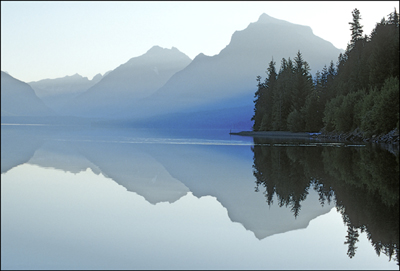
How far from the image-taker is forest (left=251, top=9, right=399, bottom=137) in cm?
5647

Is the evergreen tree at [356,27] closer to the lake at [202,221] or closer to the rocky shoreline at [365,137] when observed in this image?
the rocky shoreline at [365,137]

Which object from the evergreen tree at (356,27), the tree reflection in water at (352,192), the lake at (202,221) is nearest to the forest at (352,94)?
the evergreen tree at (356,27)

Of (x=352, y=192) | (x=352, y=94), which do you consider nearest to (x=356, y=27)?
(x=352, y=94)

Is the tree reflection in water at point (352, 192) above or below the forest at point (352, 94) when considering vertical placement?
below

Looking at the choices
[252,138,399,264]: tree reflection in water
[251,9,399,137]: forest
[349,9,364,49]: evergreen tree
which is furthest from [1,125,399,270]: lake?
[349,9,364,49]: evergreen tree

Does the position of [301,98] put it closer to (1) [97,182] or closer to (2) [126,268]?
(1) [97,182]

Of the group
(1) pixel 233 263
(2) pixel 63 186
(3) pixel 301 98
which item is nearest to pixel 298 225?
(1) pixel 233 263

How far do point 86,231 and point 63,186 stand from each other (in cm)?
863

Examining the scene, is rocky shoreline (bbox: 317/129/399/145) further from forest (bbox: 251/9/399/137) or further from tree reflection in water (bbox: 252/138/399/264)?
tree reflection in water (bbox: 252/138/399/264)

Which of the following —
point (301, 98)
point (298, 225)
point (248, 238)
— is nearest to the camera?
point (248, 238)

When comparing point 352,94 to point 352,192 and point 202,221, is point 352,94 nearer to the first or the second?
point 352,192

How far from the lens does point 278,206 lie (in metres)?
14.2

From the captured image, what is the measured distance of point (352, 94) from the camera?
7112 cm

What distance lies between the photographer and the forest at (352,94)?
185 ft
